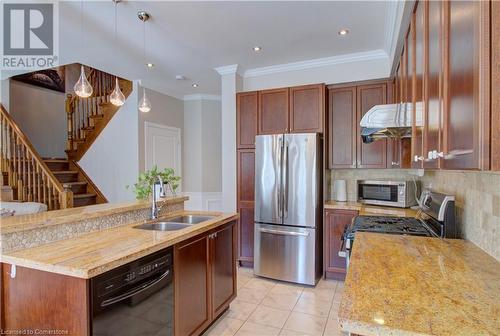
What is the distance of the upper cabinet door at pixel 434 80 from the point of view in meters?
1.19

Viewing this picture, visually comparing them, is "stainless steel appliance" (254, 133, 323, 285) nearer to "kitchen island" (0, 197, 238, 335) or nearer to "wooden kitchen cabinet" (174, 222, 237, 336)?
"wooden kitchen cabinet" (174, 222, 237, 336)

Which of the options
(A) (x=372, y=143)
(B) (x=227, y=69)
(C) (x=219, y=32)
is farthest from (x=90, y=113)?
(A) (x=372, y=143)

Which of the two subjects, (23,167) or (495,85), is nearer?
(495,85)

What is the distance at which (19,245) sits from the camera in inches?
63.1

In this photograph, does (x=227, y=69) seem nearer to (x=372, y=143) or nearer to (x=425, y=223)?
(x=372, y=143)

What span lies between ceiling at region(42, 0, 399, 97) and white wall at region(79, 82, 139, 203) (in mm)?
908

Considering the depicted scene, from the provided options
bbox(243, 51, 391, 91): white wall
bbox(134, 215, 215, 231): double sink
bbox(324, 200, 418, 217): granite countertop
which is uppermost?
bbox(243, 51, 391, 91): white wall

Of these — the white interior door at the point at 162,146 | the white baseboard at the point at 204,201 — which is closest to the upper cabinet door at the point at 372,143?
the white baseboard at the point at 204,201

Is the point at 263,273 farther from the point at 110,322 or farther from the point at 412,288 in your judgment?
the point at 412,288

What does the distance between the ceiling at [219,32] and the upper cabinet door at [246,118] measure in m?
0.46

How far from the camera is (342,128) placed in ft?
12.0

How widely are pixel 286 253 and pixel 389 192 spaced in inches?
56.0

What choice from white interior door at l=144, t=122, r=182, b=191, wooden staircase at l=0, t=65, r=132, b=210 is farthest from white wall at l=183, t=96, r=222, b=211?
wooden staircase at l=0, t=65, r=132, b=210

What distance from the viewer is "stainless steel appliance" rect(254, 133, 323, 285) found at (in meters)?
3.37
